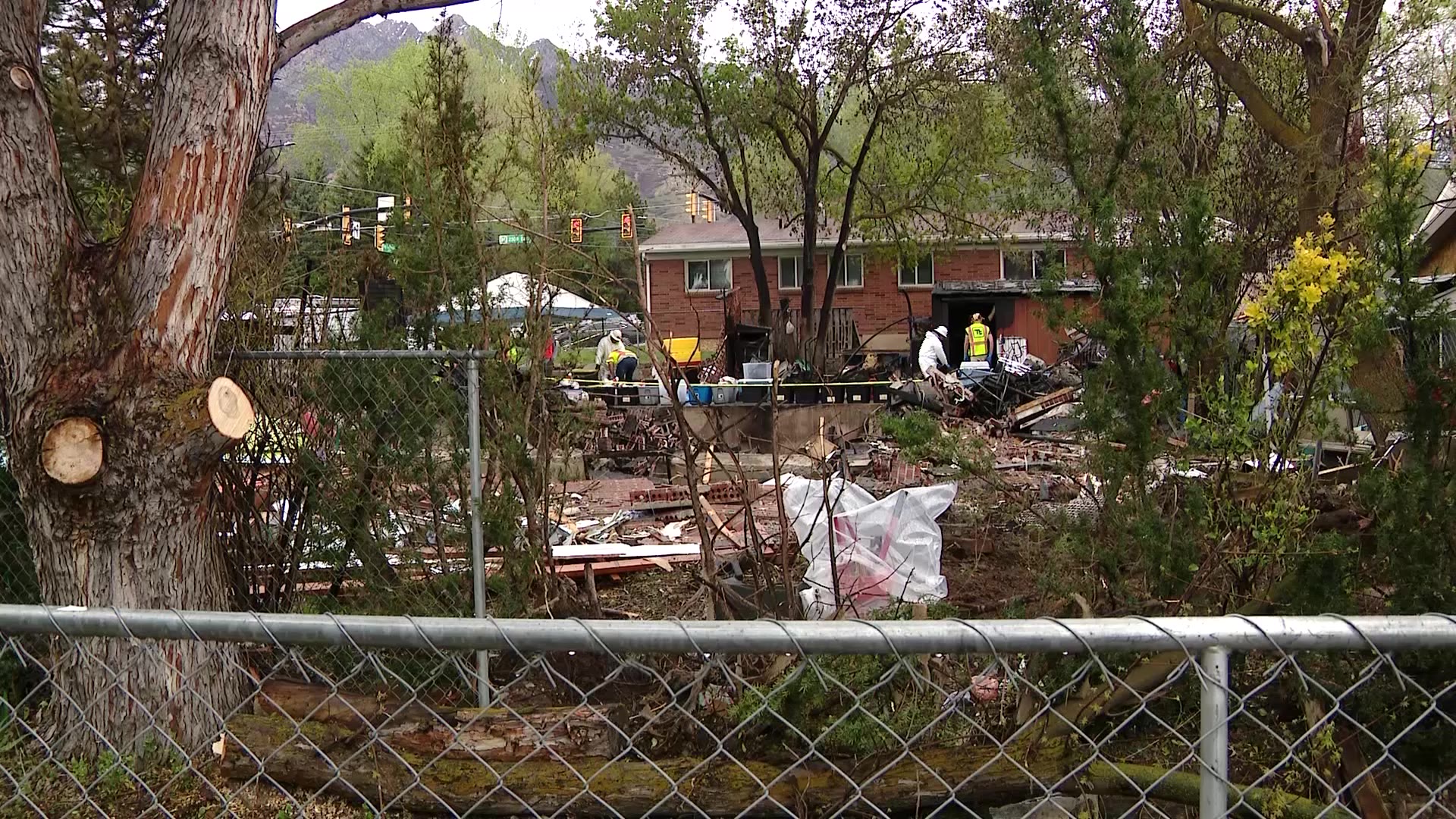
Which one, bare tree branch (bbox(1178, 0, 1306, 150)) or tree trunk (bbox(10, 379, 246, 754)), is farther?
bare tree branch (bbox(1178, 0, 1306, 150))

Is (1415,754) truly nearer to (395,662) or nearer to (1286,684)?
(1286,684)

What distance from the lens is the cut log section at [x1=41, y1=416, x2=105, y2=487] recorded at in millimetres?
3811

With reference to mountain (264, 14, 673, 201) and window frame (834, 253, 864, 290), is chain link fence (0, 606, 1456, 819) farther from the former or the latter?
window frame (834, 253, 864, 290)

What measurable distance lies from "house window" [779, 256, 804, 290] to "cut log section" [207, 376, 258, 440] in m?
30.8

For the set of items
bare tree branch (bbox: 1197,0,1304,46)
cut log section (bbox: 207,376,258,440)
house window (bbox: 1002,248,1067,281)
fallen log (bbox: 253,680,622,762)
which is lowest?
fallen log (bbox: 253,680,622,762)

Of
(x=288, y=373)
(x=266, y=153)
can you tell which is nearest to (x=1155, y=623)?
(x=288, y=373)

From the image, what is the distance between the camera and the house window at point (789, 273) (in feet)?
113

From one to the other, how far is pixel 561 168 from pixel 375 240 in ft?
4.32

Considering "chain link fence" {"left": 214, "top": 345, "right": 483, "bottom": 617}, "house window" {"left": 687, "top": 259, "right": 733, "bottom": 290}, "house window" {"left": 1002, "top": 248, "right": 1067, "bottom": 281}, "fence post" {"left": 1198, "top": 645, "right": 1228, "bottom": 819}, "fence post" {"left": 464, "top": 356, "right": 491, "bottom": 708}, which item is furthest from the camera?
"house window" {"left": 687, "top": 259, "right": 733, "bottom": 290}

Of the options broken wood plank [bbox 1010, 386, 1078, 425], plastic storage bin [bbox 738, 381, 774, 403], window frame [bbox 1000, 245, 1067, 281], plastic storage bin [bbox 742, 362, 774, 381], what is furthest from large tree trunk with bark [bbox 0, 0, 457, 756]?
broken wood plank [bbox 1010, 386, 1078, 425]

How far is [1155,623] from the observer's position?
153cm

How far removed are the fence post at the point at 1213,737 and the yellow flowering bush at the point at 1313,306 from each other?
281 cm

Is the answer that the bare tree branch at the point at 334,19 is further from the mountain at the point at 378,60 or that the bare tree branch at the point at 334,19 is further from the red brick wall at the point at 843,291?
the red brick wall at the point at 843,291

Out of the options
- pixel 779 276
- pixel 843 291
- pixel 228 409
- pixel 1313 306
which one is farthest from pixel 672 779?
pixel 843 291
